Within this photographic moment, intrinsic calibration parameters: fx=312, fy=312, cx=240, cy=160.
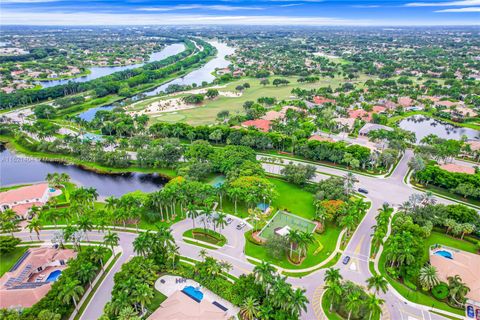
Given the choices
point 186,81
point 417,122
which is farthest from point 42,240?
point 186,81

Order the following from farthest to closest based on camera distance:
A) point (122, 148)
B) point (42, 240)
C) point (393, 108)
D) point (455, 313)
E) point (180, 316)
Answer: point (393, 108)
point (122, 148)
point (42, 240)
point (455, 313)
point (180, 316)

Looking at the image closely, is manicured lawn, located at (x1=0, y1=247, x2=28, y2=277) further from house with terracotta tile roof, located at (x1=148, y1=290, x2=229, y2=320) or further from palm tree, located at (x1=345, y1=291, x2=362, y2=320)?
palm tree, located at (x1=345, y1=291, x2=362, y2=320)

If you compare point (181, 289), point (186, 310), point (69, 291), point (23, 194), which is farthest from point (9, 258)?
point (186, 310)

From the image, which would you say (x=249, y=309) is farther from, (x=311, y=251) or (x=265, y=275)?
(x=311, y=251)

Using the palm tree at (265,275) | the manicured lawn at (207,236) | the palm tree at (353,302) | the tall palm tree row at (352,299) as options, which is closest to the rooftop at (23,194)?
the manicured lawn at (207,236)

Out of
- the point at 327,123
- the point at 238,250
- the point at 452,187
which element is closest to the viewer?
the point at 238,250

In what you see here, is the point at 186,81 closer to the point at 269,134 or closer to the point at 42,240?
the point at 269,134

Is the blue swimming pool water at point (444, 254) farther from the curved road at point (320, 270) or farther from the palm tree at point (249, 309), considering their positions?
the palm tree at point (249, 309)

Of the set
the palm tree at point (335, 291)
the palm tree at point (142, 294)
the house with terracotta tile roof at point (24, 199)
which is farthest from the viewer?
the house with terracotta tile roof at point (24, 199)
